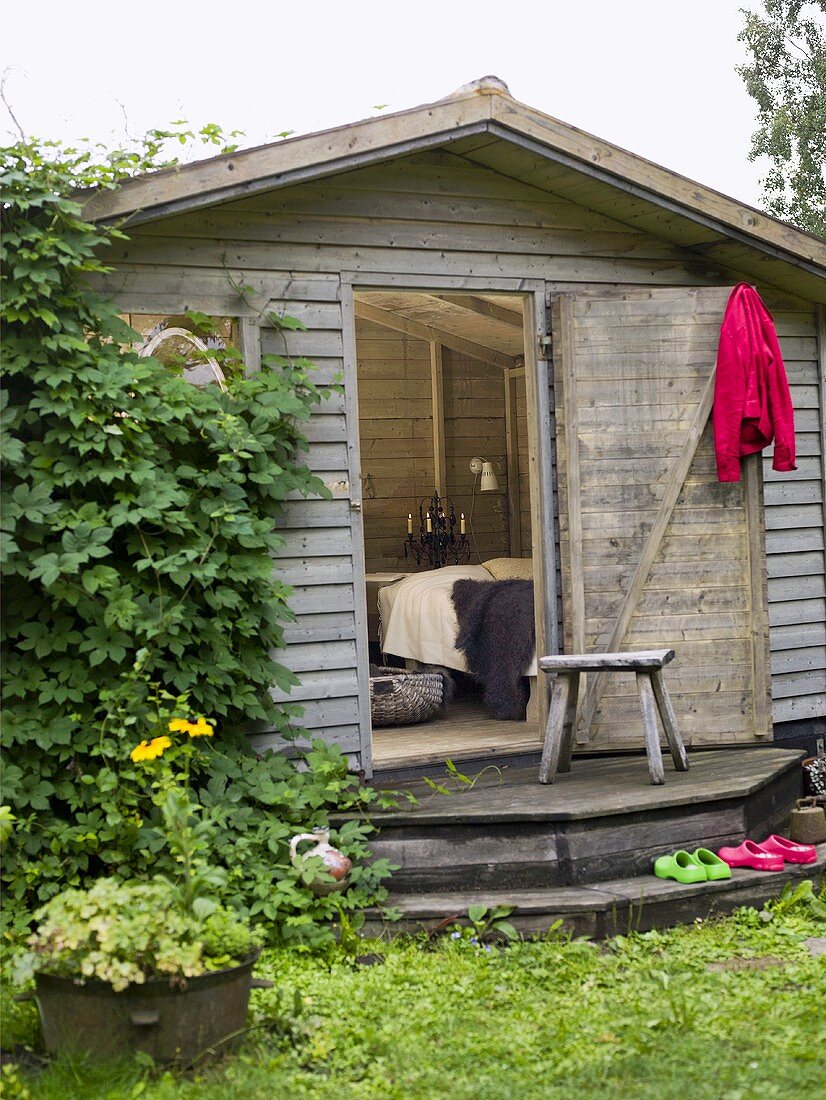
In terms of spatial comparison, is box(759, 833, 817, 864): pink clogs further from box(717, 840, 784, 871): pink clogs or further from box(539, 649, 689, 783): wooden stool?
box(539, 649, 689, 783): wooden stool

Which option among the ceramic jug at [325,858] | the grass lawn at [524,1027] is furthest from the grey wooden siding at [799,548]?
the ceramic jug at [325,858]

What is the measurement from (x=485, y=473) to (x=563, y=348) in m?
4.44

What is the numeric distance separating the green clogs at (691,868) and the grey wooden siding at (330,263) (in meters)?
1.45

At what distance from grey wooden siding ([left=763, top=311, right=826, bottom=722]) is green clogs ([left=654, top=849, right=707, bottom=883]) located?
1.69 m

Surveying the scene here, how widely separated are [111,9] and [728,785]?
14971mm

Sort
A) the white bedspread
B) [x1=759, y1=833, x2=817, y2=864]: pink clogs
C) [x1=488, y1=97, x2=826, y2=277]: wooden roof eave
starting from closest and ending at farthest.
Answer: [x1=759, y1=833, x2=817, y2=864]: pink clogs
[x1=488, y1=97, x2=826, y2=277]: wooden roof eave
the white bedspread

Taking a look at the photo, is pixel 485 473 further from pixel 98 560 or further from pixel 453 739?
pixel 98 560

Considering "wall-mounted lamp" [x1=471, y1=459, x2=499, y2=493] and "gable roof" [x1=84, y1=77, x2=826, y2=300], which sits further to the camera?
"wall-mounted lamp" [x1=471, y1=459, x2=499, y2=493]

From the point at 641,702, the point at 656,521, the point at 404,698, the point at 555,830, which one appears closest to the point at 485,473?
the point at 404,698

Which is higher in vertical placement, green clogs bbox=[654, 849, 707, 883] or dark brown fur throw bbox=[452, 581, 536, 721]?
dark brown fur throw bbox=[452, 581, 536, 721]

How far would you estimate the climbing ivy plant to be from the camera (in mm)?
4551

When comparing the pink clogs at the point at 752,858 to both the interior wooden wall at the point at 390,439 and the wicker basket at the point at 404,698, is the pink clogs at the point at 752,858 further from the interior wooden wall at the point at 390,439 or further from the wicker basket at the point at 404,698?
the interior wooden wall at the point at 390,439

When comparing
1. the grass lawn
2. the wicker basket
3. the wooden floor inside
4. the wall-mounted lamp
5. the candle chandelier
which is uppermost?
the wall-mounted lamp

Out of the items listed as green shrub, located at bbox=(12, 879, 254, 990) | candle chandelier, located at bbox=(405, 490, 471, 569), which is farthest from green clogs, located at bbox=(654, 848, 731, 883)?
candle chandelier, located at bbox=(405, 490, 471, 569)
